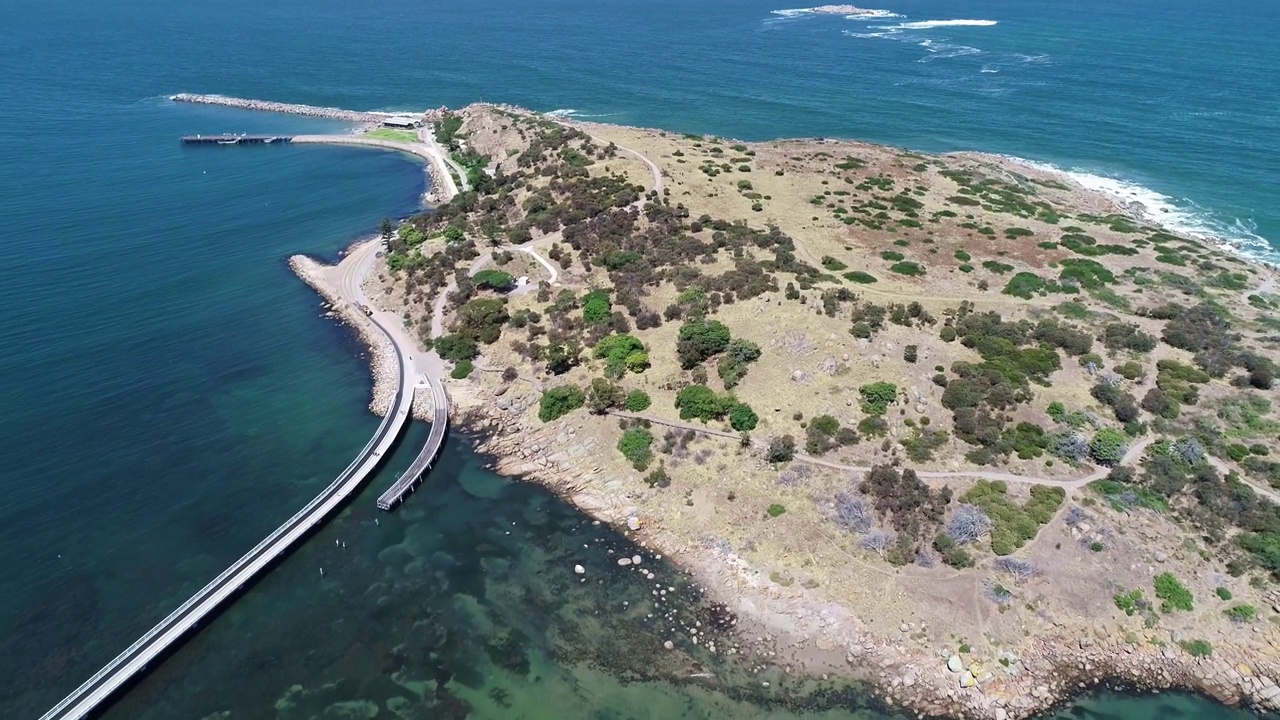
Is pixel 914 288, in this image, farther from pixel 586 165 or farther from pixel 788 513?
pixel 586 165

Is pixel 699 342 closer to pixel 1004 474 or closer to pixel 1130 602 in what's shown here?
pixel 1004 474

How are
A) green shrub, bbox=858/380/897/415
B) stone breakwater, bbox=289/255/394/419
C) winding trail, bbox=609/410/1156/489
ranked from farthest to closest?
1. stone breakwater, bbox=289/255/394/419
2. green shrub, bbox=858/380/897/415
3. winding trail, bbox=609/410/1156/489

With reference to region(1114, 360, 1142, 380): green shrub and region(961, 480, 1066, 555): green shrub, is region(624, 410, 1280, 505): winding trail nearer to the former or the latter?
region(961, 480, 1066, 555): green shrub

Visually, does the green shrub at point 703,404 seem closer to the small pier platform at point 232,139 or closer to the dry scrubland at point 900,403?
the dry scrubland at point 900,403

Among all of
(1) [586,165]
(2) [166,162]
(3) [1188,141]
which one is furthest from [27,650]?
(3) [1188,141]

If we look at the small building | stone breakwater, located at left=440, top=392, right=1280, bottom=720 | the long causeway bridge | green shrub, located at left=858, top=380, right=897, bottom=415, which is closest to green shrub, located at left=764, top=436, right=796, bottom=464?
green shrub, located at left=858, top=380, right=897, bottom=415

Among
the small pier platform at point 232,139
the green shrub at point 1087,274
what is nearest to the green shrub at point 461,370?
the green shrub at point 1087,274

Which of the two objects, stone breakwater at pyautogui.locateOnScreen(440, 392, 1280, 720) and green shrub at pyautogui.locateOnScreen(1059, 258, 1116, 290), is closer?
stone breakwater at pyautogui.locateOnScreen(440, 392, 1280, 720)
